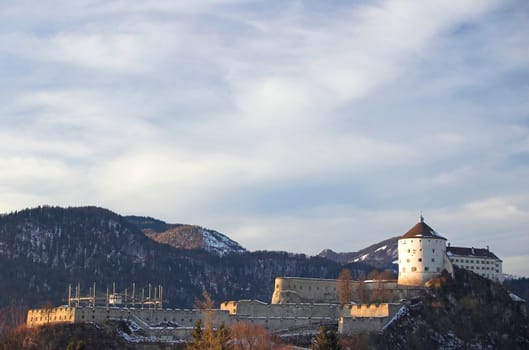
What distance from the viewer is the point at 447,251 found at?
360 feet

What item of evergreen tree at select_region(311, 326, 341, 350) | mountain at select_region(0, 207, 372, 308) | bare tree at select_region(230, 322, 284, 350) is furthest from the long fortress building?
mountain at select_region(0, 207, 372, 308)

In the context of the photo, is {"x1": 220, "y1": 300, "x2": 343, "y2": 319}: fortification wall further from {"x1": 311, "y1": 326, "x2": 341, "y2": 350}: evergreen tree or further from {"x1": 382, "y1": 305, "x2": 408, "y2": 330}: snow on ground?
{"x1": 311, "y1": 326, "x2": 341, "y2": 350}: evergreen tree

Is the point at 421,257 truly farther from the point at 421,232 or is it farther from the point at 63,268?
the point at 63,268

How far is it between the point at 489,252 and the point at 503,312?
50.8 ft

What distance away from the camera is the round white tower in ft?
339

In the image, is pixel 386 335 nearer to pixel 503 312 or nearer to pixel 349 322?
pixel 349 322

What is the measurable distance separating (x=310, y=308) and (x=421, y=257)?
15655 millimetres

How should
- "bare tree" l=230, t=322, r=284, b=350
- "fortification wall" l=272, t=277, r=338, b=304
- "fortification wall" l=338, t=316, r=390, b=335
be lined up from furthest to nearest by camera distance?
"fortification wall" l=272, t=277, r=338, b=304, "fortification wall" l=338, t=316, r=390, b=335, "bare tree" l=230, t=322, r=284, b=350

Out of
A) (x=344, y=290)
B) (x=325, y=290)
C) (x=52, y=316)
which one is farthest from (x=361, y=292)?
(x=52, y=316)

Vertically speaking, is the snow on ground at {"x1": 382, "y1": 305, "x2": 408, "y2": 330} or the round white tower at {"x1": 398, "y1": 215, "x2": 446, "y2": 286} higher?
the round white tower at {"x1": 398, "y1": 215, "x2": 446, "y2": 286}

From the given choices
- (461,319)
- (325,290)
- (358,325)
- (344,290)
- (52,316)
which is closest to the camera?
(52,316)

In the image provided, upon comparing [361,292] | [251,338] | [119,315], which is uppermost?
[361,292]

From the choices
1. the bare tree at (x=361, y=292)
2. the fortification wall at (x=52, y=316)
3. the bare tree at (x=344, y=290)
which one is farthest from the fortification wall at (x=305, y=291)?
the fortification wall at (x=52, y=316)

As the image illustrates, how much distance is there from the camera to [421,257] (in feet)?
341
